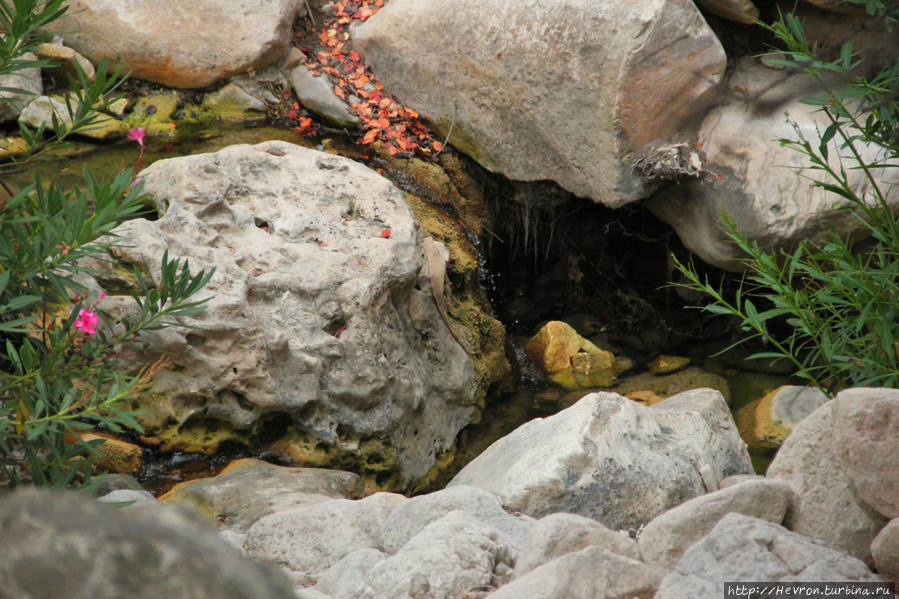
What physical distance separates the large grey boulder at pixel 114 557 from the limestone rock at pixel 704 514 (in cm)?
174

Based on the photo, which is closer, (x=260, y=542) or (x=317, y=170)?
(x=260, y=542)

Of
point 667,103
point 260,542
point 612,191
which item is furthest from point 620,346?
point 260,542

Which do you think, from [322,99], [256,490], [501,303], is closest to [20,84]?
[322,99]

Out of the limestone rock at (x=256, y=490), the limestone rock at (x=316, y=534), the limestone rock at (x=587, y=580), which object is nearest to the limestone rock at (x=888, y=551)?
the limestone rock at (x=587, y=580)

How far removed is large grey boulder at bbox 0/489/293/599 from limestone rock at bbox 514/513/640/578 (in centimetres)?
150

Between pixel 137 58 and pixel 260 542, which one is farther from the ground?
pixel 137 58

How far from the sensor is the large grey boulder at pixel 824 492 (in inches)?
95.1

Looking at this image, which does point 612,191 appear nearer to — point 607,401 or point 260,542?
point 607,401

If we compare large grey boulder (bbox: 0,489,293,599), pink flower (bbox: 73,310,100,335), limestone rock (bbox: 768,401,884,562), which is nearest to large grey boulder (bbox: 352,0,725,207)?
limestone rock (bbox: 768,401,884,562)

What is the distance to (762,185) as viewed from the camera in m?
5.48

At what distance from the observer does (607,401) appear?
3771 millimetres

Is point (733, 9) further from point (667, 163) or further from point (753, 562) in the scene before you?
point (753, 562)

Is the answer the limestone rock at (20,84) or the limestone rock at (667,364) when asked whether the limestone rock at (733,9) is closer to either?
the limestone rock at (667,364)

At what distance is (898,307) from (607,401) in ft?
4.47
